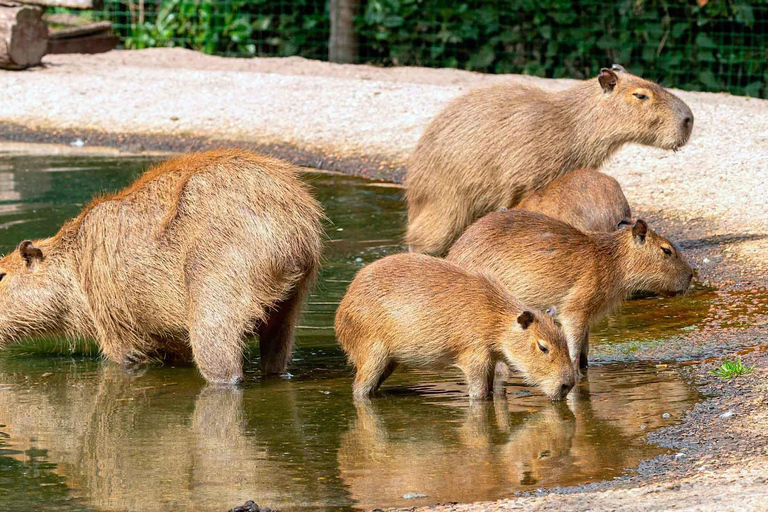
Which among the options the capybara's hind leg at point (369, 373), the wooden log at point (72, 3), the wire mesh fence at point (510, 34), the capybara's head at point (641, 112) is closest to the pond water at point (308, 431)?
the capybara's hind leg at point (369, 373)

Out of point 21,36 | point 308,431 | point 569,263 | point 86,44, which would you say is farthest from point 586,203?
point 86,44

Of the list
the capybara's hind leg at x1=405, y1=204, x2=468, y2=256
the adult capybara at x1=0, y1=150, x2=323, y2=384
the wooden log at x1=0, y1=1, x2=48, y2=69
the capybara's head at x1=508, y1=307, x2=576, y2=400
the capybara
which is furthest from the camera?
the wooden log at x1=0, y1=1, x2=48, y2=69

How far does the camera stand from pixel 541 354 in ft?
16.8

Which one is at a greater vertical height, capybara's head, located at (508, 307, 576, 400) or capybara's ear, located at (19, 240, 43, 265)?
capybara's ear, located at (19, 240, 43, 265)

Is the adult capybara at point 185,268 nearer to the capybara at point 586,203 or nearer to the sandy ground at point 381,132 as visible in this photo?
the capybara at point 586,203

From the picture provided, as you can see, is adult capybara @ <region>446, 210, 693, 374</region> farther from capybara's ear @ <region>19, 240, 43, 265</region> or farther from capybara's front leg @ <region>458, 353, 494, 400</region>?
capybara's ear @ <region>19, 240, 43, 265</region>

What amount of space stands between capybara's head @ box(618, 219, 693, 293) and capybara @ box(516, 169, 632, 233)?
0.64 meters

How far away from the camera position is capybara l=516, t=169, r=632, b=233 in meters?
6.73

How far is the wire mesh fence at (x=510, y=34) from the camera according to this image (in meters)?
14.2

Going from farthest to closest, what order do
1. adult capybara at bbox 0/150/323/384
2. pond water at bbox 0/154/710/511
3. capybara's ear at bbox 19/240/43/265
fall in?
capybara's ear at bbox 19/240/43/265 < adult capybara at bbox 0/150/323/384 < pond water at bbox 0/154/710/511

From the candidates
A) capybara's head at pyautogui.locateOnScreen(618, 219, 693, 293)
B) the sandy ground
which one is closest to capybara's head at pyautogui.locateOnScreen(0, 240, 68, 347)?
capybara's head at pyautogui.locateOnScreen(618, 219, 693, 293)

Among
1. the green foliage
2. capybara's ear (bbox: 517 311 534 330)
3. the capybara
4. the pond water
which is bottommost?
the pond water

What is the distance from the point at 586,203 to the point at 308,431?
8.84 feet

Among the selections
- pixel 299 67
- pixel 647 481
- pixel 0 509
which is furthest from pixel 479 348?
pixel 299 67
